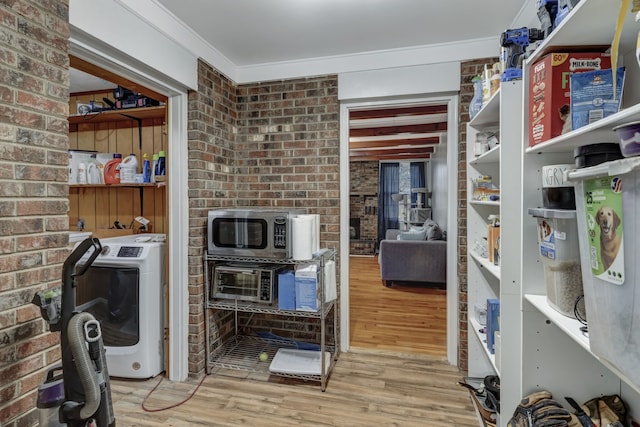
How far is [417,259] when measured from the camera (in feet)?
15.6

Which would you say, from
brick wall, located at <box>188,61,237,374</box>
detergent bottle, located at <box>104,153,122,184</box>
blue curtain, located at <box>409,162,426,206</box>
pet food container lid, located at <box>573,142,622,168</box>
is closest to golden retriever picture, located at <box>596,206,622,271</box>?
pet food container lid, located at <box>573,142,622,168</box>

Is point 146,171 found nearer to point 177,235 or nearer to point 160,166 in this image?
point 160,166

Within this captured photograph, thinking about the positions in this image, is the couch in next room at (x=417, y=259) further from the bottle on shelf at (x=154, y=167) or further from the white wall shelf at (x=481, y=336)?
the bottle on shelf at (x=154, y=167)

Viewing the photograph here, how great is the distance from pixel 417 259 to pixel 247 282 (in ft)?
10.1

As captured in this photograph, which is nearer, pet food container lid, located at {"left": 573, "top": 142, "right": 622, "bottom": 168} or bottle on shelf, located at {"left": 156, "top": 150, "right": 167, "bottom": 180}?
pet food container lid, located at {"left": 573, "top": 142, "right": 622, "bottom": 168}

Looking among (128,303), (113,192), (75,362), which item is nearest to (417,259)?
(128,303)

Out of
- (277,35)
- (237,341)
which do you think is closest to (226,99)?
(277,35)

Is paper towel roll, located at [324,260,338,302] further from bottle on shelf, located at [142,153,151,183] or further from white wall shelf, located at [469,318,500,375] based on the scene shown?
bottle on shelf, located at [142,153,151,183]

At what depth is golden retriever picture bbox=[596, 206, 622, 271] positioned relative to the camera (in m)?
0.68

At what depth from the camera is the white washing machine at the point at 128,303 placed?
229 cm

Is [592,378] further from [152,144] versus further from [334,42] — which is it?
[152,144]

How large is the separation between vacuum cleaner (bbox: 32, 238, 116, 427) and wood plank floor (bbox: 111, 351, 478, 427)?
0.91 m

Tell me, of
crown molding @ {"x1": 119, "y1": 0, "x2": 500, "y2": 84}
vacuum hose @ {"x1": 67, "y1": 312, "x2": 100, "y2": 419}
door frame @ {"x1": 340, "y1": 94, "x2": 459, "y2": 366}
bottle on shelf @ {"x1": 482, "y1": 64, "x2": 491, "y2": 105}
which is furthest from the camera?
door frame @ {"x1": 340, "y1": 94, "x2": 459, "y2": 366}

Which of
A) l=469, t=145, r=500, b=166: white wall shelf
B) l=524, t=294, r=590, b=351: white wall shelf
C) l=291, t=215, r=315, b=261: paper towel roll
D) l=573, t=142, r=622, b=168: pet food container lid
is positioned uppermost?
l=469, t=145, r=500, b=166: white wall shelf
